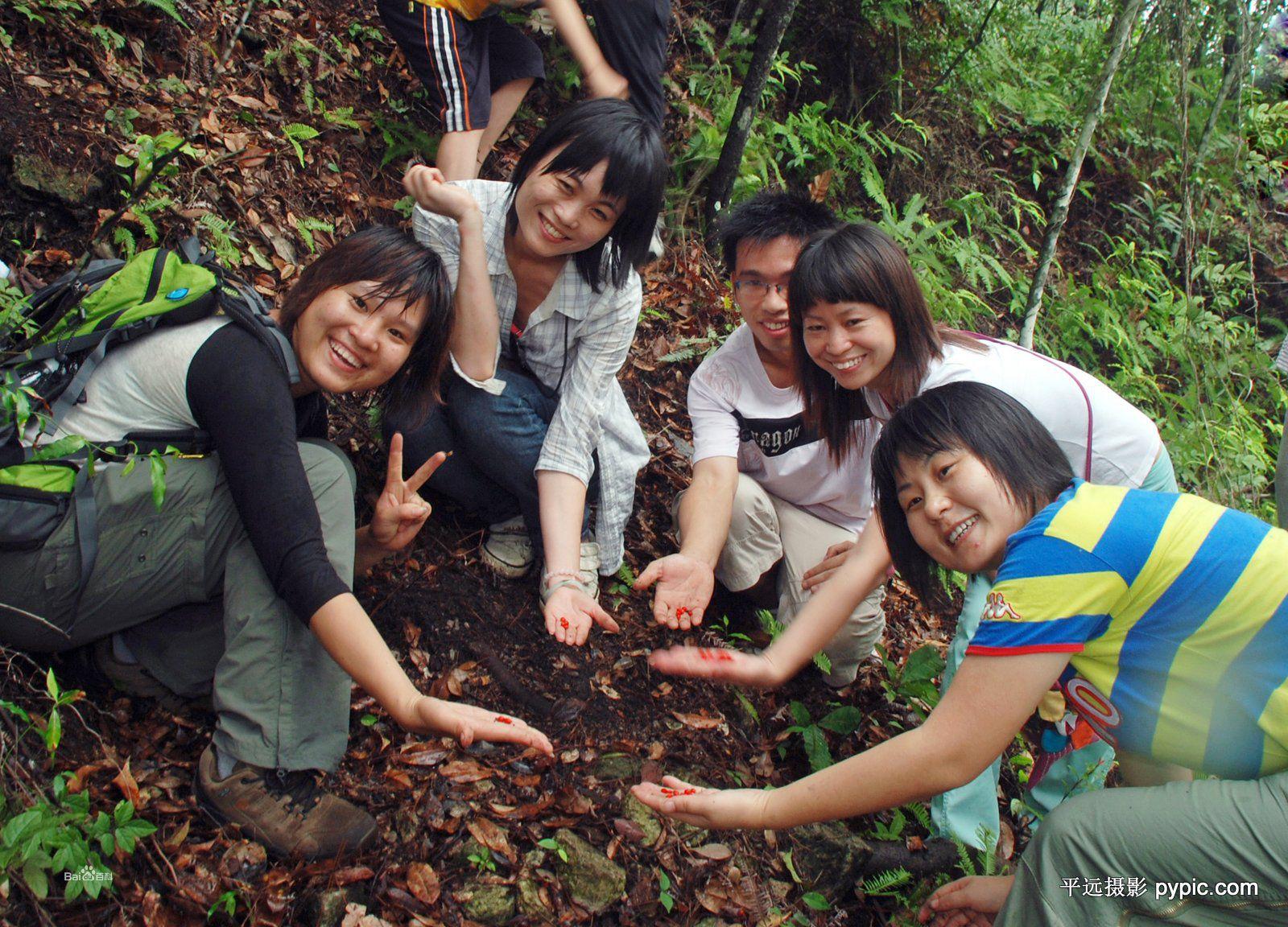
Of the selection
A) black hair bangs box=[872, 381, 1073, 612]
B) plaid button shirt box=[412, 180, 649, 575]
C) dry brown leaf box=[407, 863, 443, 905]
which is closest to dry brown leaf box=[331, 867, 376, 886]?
dry brown leaf box=[407, 863, 443, 905]

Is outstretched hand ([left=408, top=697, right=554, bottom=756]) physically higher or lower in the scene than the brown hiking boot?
higher

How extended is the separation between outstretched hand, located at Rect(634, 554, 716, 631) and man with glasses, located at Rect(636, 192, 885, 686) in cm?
2

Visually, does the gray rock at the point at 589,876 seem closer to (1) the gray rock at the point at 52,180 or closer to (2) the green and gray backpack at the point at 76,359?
(2) the green and gray backpack at the point at 76,359

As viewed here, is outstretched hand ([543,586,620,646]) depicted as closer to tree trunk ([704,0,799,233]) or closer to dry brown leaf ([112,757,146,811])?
dry brown leaf ([112,757,146,811])

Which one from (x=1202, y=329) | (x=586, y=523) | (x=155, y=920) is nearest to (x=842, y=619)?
(x=586, y=523)

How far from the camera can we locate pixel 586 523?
13.7 ft

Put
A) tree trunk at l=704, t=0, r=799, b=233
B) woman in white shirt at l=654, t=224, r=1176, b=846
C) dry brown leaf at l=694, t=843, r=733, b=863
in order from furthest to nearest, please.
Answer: tree trunk at l=704, t=0, r=799, b=233 < woman in white shirt at l=654, t=224, r=1176, b=846 < dry brown leaf at l=694, t=843, r=733, b=863

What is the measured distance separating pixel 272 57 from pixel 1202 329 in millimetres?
7729

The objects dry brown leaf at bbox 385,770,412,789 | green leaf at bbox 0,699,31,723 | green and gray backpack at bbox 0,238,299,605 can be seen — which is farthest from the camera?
dry brown leaf at bbox 385,770,412,789

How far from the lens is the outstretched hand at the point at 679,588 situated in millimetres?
3396

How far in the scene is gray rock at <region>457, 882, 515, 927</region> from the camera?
2773 mm

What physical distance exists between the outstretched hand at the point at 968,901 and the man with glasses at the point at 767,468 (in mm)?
1161

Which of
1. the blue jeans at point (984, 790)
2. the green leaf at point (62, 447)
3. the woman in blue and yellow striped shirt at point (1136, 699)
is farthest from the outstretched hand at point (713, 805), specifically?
the green leaf at point (62, 447)

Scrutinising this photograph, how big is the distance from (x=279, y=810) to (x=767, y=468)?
246cm
